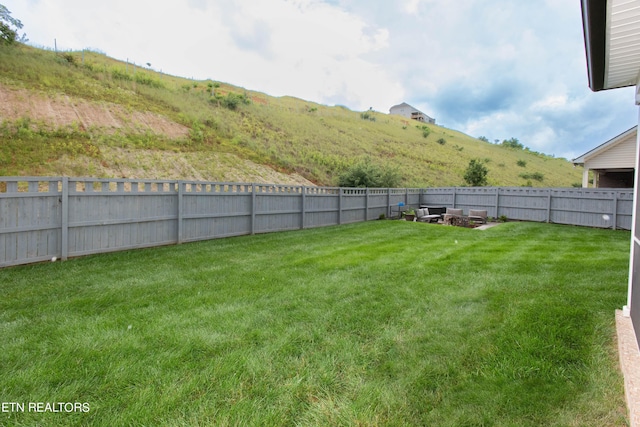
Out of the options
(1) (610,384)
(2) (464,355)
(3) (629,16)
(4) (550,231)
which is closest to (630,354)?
(1) (610,384)

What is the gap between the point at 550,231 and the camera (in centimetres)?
1062

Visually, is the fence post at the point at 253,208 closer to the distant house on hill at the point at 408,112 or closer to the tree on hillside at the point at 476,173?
the tree on hillside at the point at 476,173

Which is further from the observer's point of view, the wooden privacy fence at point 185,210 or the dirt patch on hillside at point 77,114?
the dirt patch on hillside at point 77,114

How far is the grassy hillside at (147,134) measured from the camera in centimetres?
1338

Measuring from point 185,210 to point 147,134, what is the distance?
11.7 metres

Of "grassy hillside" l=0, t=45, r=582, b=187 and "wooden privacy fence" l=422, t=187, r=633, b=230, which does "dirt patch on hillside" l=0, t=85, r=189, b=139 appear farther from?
"wooden privacy fence" l=422, t=187, r=633, b=230

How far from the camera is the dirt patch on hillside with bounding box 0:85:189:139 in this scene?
46.4ft

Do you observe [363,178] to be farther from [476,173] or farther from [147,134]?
[147,134]

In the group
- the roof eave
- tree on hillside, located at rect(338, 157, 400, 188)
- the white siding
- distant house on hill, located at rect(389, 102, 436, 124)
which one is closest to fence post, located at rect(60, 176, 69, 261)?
the roof eave

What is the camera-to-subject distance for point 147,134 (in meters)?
16.9

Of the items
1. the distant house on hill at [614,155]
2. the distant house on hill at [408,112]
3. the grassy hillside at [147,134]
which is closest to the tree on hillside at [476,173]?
the grassy hillside at [147,134]

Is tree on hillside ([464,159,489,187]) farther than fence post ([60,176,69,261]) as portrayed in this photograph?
Yes

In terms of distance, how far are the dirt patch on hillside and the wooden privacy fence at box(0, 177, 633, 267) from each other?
681 centimetres

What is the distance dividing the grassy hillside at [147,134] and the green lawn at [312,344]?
10.7m
